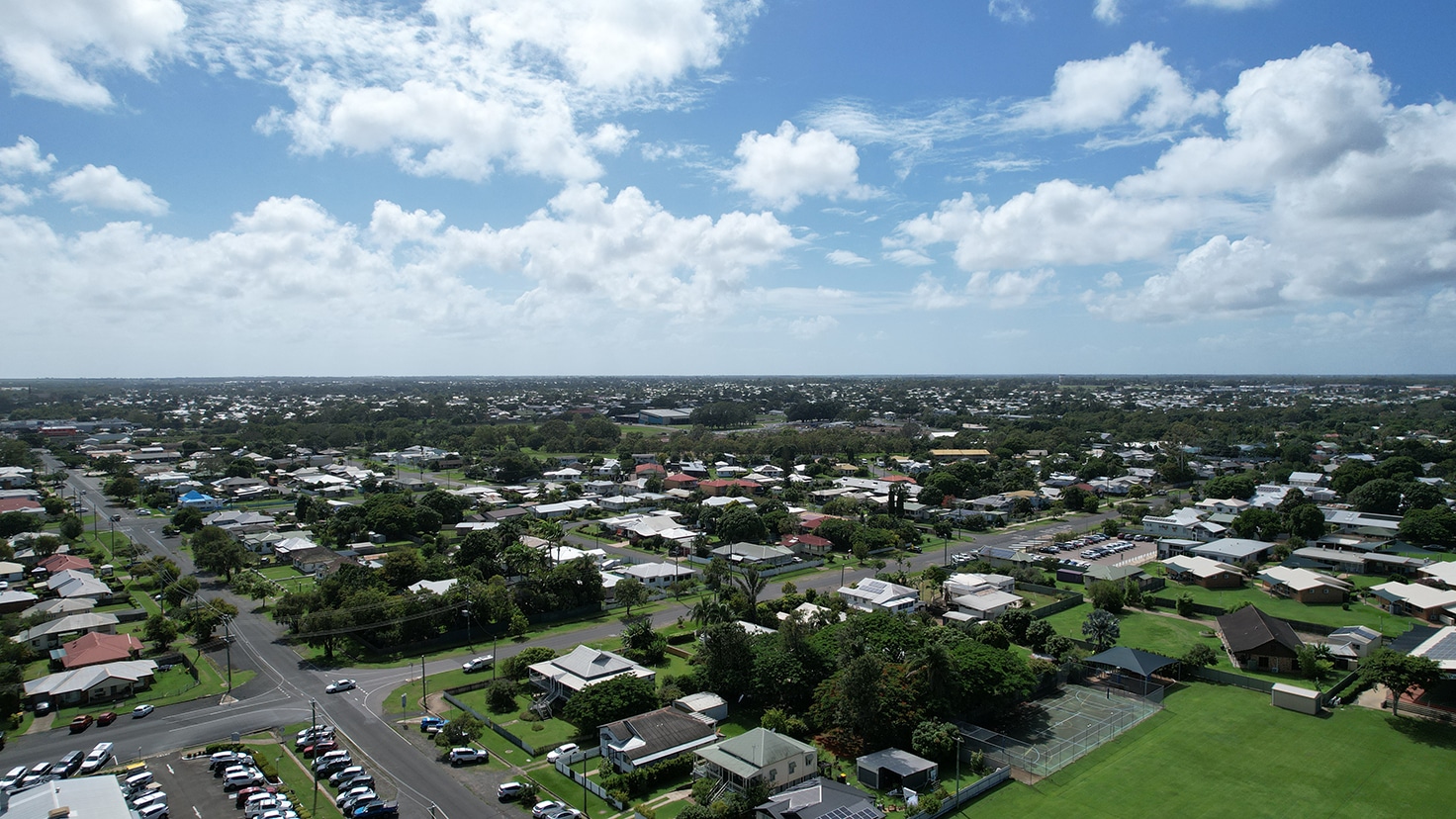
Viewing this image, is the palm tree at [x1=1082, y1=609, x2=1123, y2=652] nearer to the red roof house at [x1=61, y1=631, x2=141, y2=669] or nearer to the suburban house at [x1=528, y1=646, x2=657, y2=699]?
the suburban house at [x1=528, y1=646, x2=657, y2=699]

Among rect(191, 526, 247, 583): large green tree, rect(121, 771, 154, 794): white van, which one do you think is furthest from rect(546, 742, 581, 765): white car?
rect(191, 526, 247, 583): large green tree

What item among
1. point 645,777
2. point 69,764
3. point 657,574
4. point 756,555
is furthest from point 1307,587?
point 69,764

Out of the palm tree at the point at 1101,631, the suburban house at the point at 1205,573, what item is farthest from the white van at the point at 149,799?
the suburban house at the point at 1205,573

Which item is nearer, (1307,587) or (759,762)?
(759,762)

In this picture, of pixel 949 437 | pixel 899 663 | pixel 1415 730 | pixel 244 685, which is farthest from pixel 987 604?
pixel 949 437

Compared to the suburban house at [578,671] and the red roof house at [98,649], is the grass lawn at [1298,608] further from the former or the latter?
the red roof house at [98,649]

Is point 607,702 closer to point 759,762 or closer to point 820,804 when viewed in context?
point 759,762
